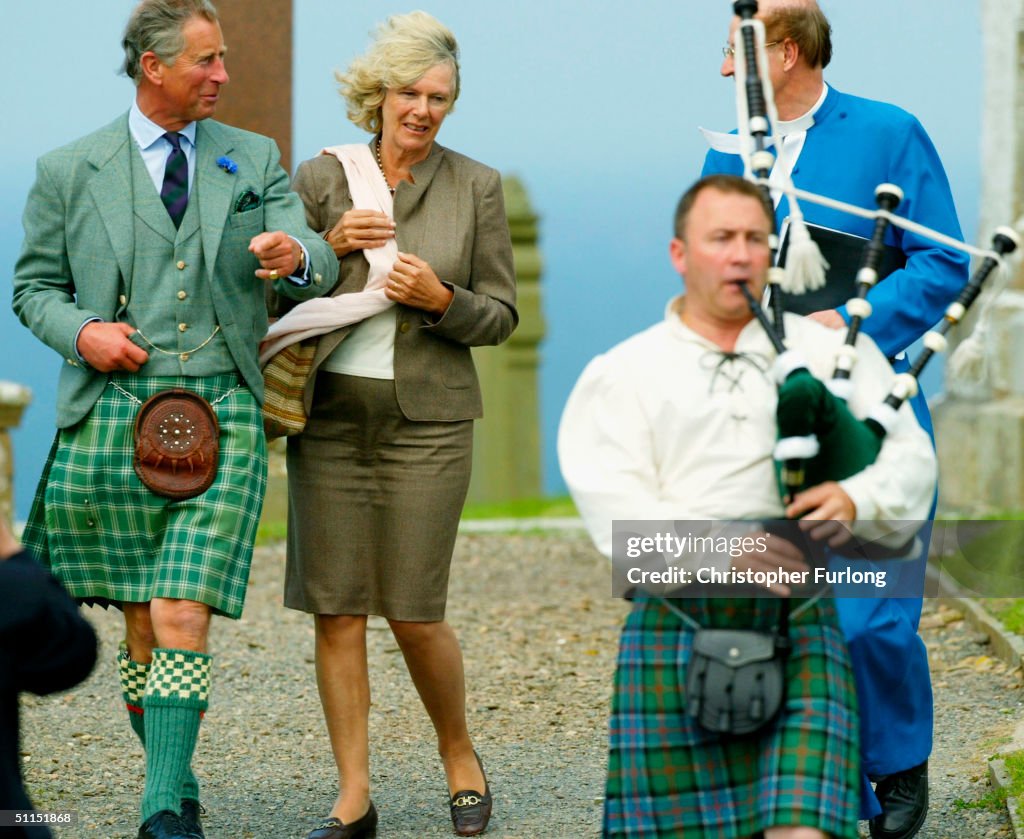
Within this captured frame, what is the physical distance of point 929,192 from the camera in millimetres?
4754

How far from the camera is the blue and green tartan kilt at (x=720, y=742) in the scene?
11.7 feet

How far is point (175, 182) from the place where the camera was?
15.8 ft

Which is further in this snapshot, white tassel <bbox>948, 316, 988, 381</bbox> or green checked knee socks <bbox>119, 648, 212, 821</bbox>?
green checked knee socks <bbox>119, 648, 212, 821</bbox>

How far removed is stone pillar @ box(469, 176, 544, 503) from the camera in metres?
14.5

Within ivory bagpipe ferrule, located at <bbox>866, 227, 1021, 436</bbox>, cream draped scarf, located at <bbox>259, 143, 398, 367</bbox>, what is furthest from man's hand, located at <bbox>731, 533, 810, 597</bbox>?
cream draped scarf, located at <bbox>259, 143, 398, 367</bbox>

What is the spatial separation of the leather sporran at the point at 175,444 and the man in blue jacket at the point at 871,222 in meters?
1.52

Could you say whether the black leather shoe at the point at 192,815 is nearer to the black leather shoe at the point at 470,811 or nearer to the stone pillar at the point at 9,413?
the black leather shoe at the point at 470,811

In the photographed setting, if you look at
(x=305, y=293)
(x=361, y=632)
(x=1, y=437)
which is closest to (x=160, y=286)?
(x=305, y=293)

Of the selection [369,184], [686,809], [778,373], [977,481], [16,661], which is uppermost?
[369,184]

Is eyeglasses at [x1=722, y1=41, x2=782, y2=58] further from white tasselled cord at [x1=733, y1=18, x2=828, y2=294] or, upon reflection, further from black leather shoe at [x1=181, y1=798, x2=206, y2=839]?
black leather shoe at [x1=181, y1=798, x2=206, y2=839]

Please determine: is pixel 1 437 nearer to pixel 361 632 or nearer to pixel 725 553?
pixel 361 632

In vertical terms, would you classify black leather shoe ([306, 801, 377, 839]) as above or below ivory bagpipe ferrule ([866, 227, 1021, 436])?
below

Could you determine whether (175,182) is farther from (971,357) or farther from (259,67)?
(259,67)

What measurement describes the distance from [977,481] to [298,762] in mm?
7042
